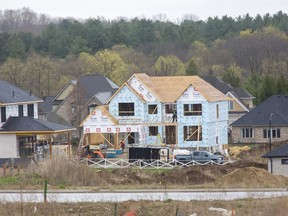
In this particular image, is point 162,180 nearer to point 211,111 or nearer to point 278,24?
point 211,111

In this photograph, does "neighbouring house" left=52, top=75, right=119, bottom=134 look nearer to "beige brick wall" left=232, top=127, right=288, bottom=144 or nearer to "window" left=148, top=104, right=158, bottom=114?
"beige brick wall" left=232, top=127, right=288, bottom=144

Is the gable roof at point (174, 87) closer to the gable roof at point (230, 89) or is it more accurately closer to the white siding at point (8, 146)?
the white siding at point (8, 146)

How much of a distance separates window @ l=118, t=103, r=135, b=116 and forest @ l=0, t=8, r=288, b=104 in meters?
25.2

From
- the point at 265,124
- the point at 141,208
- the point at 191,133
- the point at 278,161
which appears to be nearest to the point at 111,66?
the point at 265,124

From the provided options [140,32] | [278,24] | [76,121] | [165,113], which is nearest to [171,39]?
[140,32]

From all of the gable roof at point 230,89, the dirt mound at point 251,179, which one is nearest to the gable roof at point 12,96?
the dirt mound at point 251,179

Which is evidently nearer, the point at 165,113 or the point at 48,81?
the point at 165,113

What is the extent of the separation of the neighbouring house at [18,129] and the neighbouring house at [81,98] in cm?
1634

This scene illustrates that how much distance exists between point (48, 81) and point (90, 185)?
62.9 meters

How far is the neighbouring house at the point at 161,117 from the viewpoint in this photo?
58406 mm

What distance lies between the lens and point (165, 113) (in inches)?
2378

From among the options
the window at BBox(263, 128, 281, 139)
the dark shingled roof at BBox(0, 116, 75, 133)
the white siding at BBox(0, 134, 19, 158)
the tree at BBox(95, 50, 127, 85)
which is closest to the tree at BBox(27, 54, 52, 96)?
the tree at BBox(95, 50, 127, 85)

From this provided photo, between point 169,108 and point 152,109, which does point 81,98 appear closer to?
point 152,109

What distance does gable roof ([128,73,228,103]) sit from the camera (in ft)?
196
